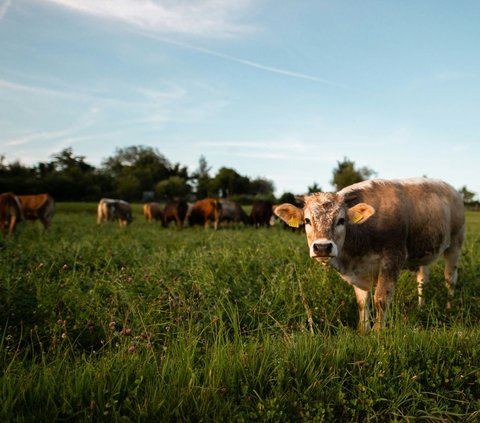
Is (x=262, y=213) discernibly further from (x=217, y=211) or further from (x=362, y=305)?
(x=362, y=305)

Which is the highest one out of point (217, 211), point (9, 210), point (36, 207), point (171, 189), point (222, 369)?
point (171, 189)

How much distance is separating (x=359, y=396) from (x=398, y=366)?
47 cm

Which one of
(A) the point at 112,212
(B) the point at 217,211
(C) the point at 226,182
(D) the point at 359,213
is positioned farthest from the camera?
(C) the point at 226,182

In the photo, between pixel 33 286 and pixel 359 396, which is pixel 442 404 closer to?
pixel 359 396

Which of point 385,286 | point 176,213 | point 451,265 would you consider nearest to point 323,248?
point 385,286

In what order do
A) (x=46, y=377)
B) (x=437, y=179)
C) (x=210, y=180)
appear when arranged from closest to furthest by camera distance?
(x=46, y=377) → (x=437, y=179) → (x=210, y=180)

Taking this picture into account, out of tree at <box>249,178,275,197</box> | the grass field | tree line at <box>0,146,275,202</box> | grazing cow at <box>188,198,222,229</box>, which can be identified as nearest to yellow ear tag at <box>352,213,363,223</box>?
the grass field

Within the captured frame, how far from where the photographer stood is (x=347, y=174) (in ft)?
262

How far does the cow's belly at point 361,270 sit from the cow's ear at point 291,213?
28.1 inches

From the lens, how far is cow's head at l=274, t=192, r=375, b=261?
12.8 feet

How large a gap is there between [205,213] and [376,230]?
746 inches

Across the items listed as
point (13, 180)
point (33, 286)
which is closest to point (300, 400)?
point (33, 286)

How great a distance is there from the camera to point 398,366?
313cm

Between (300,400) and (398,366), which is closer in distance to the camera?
(300,400)
